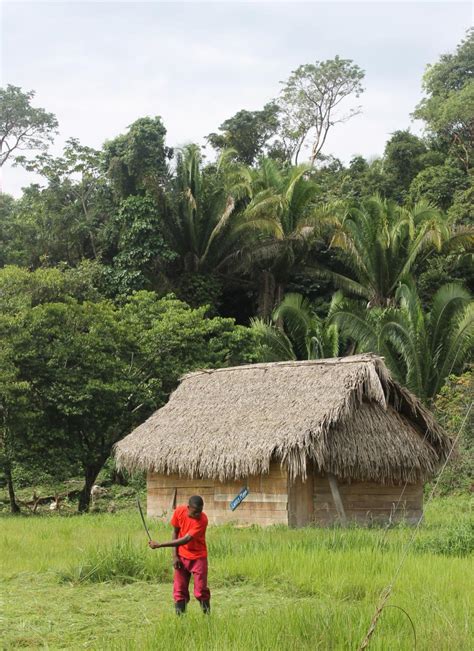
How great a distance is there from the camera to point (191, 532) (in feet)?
21.7

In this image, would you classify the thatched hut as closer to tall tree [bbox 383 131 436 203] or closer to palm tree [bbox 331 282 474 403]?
palm tree [bbox 331 282 474 403]

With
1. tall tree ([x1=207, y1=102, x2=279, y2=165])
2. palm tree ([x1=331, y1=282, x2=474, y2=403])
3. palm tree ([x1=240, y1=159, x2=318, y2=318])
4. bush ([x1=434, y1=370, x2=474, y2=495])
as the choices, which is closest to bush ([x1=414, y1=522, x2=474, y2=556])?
bush ([x1=434, y1=370, x2=474, y2=495])

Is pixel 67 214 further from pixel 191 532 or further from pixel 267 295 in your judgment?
pixel 191 532

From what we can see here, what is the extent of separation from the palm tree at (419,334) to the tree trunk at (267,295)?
4938 mm

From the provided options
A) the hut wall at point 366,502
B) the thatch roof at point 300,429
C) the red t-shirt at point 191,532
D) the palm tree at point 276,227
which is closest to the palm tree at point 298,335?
the palm tree at point 276,227

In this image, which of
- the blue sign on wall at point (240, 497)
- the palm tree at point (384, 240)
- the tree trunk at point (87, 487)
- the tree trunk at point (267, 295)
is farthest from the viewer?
the tree trunk at point (267, 295)

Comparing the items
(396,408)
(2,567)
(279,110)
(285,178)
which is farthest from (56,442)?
(279,110)

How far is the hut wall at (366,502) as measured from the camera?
1388cm

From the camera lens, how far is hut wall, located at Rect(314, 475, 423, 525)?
45.5 ft

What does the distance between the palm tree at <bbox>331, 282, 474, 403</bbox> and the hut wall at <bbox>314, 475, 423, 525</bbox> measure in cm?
511

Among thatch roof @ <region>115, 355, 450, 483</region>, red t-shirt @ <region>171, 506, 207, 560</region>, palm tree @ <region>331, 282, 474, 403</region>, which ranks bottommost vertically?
red t-shirt @ <region>171, 506, 207, 560</region>

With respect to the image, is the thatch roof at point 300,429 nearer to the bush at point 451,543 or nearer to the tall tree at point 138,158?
the bush at point 451,543

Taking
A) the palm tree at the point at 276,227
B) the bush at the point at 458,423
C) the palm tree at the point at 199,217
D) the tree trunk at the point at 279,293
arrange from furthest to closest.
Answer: the tree trunk at the point at 279,293 → the palm tree at the point at 199,217 → the palm tree at the point at 276,227 → the bush at the point at 458,423

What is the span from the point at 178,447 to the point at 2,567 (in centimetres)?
572
